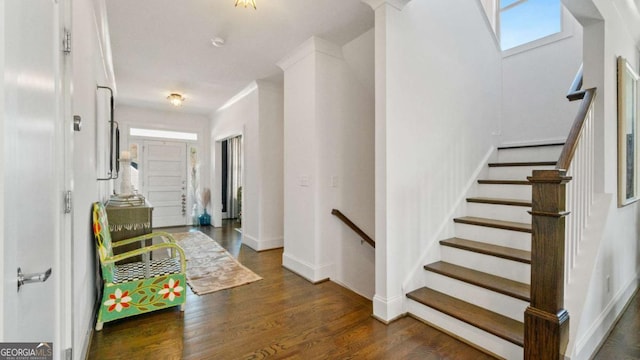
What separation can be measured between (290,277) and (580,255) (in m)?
2.66

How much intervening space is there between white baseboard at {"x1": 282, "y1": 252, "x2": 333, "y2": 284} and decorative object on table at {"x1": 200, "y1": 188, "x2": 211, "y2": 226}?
12.9 feet

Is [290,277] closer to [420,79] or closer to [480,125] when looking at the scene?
[420,79]

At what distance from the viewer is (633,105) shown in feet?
8.85

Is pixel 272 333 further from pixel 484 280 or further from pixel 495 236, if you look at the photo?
pixel 495 236

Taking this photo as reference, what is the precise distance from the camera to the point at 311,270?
3.23m

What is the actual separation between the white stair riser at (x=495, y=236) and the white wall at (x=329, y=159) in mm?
1147

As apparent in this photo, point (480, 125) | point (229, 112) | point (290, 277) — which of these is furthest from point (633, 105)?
point (229, 112)

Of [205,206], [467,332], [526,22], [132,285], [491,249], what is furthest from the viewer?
[205,206]

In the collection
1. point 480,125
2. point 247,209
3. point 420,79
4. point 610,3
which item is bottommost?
point 247,209

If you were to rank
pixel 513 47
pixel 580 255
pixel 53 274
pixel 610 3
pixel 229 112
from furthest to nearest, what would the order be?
pixel 229 112 < pixel 513 47 < pixel 610 3 < pixel 580 255 < pixel 53 274

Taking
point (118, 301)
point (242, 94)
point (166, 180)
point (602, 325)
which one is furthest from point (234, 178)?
point (602, 325)

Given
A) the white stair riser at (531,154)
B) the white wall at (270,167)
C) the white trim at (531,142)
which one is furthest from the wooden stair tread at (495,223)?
the white wall at (270,167)

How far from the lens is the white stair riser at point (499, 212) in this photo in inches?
101

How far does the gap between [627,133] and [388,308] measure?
271cm
